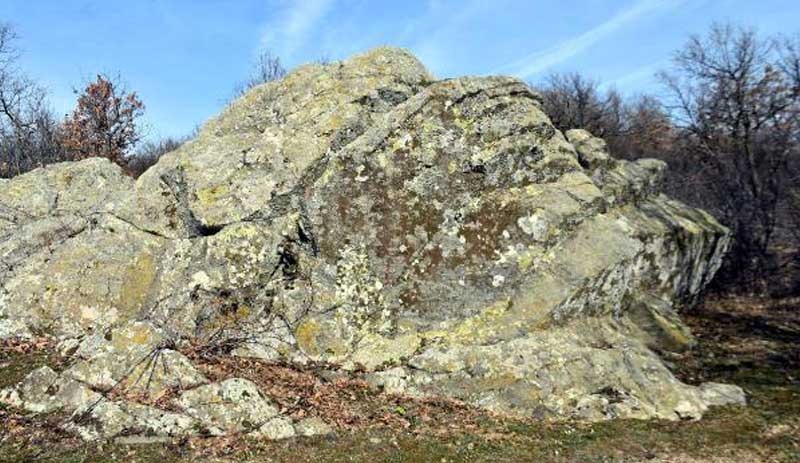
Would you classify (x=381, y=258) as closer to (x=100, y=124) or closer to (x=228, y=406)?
(x=228, y=406)

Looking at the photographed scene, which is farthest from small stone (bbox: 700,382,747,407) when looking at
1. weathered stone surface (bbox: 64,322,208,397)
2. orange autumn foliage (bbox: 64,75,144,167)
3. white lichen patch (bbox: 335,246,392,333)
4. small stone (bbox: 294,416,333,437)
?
orange autumn foliage (bbox: 64,75,144,167)

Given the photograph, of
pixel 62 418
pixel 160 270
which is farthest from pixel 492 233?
pixel 62 418

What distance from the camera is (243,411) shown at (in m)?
12.7

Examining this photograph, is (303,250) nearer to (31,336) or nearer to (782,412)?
(31,336)

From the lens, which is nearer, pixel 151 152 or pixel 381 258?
pixel 381 258

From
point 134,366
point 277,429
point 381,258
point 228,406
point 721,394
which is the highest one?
point 381,258

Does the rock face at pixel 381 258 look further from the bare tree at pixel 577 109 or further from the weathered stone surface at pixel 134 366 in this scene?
the bare tree at pixel 577 109

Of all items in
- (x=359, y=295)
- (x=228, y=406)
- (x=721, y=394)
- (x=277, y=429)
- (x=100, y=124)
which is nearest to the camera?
(x=277, y=429)

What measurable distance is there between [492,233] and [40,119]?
166ft

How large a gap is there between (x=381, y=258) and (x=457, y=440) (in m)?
6.96

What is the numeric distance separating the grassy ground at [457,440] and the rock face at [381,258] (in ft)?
2.96

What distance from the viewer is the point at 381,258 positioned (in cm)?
1841

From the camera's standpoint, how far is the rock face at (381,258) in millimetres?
15742

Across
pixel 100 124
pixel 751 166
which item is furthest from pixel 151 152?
pixel 751 166
